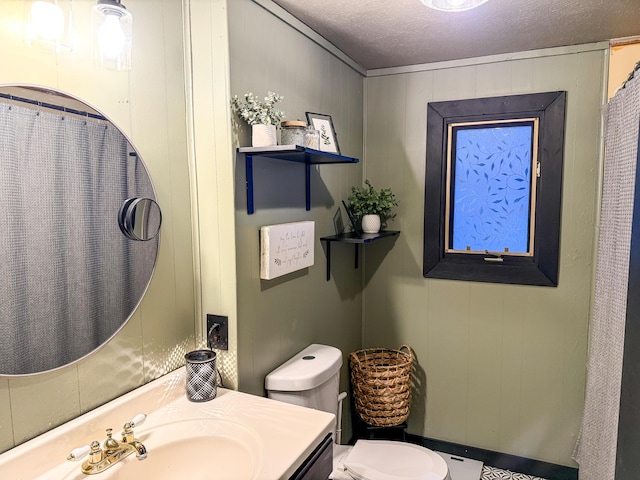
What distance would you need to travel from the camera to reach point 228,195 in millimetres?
1451

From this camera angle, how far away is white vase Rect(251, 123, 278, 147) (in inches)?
57.3

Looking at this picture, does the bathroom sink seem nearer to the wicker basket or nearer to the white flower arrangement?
the white flower arrangement

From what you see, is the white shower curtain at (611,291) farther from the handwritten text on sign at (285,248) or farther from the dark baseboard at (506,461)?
the handwritten text on sign at (285,248)

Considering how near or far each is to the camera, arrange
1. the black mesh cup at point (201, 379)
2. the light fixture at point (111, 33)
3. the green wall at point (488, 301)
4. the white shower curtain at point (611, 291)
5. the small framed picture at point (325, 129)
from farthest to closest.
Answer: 1. the green wall at point (488, 301)
2. the small framed picture at point (325, 129)
3. the white shower curtain at point (611, 291)
4. the black mesh cup at point (201, 379)
5. the light fixture at point (111, 33)

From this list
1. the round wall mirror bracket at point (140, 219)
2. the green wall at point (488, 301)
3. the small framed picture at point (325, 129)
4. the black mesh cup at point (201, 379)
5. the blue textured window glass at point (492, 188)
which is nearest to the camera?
the round wall mirror bracket at point (140, 219)

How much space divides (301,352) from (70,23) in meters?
1.39

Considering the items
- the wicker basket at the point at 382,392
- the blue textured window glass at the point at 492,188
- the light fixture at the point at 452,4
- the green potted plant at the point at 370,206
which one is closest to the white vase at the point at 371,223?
the green potted plant at the point at 370,206

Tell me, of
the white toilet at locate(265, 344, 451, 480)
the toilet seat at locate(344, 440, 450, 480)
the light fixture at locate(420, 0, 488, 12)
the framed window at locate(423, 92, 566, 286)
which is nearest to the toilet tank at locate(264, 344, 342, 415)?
the white toilet at locate(265, 344, 451, 480)

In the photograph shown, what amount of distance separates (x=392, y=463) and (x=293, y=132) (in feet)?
4.43

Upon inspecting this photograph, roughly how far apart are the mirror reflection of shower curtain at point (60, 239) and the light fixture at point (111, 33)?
0.58 feet

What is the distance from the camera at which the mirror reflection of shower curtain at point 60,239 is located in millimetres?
986

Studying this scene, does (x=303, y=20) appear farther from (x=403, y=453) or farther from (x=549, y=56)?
(x=403, y=453)

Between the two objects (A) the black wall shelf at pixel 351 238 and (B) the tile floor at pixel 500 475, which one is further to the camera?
(B) the tile floor at pixel 500 475

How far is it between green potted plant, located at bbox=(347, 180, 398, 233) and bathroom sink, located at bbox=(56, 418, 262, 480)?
132cm
